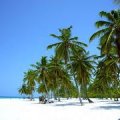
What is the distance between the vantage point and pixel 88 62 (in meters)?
46.2

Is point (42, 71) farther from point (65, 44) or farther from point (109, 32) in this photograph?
point (109, 32)

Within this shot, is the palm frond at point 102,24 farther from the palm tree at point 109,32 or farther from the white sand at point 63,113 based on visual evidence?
the white sand at point 63,113

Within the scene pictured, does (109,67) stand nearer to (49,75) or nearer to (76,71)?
(76,71)

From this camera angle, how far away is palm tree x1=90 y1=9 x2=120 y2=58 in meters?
28.5

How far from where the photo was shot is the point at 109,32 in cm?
2933

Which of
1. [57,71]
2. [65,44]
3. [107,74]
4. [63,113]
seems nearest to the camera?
[63,113]

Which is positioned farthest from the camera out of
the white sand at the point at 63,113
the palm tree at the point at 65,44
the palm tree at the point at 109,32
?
the palm tree at the point at 65,44

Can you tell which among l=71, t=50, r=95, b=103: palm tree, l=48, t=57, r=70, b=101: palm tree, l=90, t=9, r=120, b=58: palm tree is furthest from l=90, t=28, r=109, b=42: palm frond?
l=48, t=57, r=70, b=101: palm tree

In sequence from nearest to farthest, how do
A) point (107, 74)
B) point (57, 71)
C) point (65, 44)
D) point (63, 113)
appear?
point (63, 113) → point (65, 44) → point (107, 74) → point (57, 71)

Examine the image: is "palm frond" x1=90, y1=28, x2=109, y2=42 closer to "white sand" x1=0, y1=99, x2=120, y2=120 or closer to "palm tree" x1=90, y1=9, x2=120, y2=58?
"palm tree" x1=90, y1=9, x2=120, y2=58

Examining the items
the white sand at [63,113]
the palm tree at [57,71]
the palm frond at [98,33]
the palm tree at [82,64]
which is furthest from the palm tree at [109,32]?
the palm tree at [57,71]

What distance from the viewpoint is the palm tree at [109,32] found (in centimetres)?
2853

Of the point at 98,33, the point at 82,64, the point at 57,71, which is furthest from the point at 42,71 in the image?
the point at 98,33

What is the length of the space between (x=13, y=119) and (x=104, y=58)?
29415mm
